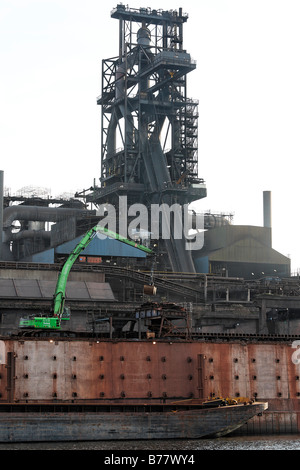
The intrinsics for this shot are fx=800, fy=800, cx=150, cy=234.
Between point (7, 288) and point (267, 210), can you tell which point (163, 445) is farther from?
point (267, 210)

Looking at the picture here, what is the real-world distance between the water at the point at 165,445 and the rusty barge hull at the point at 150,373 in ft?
10.4

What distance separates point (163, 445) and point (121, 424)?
302cm

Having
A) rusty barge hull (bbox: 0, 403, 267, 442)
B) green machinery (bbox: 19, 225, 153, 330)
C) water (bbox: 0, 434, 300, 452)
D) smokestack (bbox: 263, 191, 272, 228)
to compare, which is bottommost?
water (bbox: 0, 434, 300, 452)

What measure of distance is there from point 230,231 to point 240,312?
84.7ft

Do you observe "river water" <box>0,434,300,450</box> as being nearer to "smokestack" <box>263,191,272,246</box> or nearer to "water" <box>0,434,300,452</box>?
"water" <box>0,434,300,452</box>

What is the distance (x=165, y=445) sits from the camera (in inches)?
1719

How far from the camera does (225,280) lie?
308 ft

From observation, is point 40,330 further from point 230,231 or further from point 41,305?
point 230,231

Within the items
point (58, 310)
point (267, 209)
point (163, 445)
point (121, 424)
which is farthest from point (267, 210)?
point (163, 445)

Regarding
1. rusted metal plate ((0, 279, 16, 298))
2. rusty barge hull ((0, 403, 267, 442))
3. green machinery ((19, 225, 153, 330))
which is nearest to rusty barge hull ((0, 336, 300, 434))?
rusty barge hull ((0, 403, 267, 442))

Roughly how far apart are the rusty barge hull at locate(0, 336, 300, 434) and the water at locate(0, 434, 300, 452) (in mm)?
3179

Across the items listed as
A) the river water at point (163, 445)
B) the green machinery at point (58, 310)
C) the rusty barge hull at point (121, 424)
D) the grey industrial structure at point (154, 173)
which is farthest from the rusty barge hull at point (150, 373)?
the grey industrial structure at point (154, 173)

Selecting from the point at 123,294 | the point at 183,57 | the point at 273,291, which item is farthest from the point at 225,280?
the point at 183,57

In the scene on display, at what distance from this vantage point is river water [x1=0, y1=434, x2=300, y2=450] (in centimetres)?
4225
